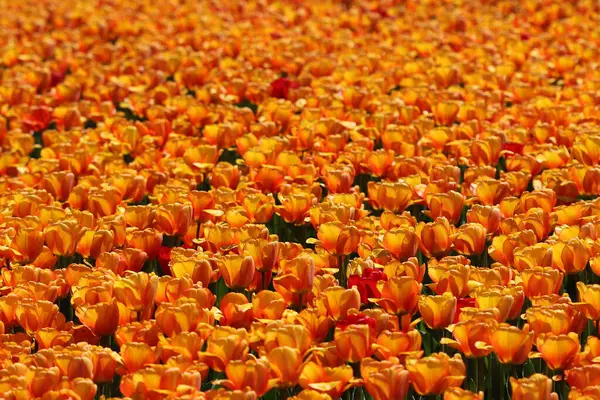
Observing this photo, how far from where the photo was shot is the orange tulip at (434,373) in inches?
118

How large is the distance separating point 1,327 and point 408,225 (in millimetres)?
1570

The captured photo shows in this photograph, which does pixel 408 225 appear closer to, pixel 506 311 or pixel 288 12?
pixel 506 311

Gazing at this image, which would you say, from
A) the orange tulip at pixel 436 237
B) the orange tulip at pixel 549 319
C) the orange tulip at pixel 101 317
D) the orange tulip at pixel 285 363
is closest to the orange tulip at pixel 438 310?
the orange tulip at pixel 549 319

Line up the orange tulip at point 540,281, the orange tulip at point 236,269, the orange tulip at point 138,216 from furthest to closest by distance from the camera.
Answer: the orange tulip at point 138,216, the orange tulip at point 236,269, the orange tulip at point 540,281

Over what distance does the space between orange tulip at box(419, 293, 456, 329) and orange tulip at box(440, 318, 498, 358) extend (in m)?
0.14

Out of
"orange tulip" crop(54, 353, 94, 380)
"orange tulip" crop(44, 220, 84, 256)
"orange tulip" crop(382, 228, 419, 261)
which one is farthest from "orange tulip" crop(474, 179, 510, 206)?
"orange tulip" crop(54, 353, 94, 380)

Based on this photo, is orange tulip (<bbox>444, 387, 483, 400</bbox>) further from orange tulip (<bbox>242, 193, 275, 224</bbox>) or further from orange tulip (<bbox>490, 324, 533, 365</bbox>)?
orange tulip (<bbox>242, 193, 275, 224</bbox>)

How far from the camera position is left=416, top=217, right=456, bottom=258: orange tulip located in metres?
4.02

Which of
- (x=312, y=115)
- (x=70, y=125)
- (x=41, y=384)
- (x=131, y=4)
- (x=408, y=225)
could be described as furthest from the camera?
(x=131, y=4)

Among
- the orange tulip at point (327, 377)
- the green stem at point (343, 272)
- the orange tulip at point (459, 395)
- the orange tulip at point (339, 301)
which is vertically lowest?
the green stem at point (343, 272)

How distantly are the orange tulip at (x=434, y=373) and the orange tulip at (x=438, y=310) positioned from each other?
0.37 m

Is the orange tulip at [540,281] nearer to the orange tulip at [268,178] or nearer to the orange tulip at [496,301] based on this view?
the orange tulip at [496,301]

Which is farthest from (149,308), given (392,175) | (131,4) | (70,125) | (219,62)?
(131,4)

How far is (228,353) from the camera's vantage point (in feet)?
10.4
